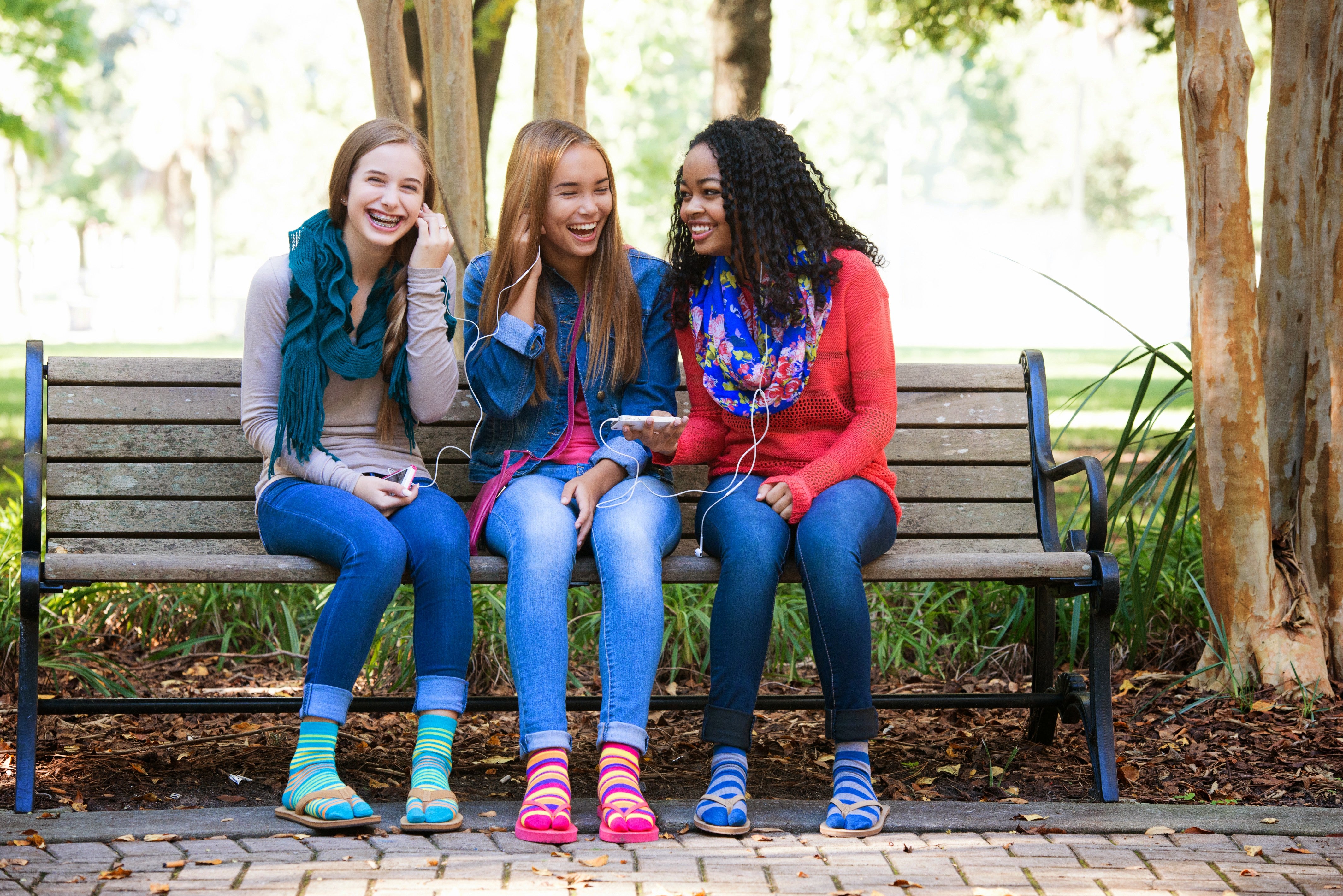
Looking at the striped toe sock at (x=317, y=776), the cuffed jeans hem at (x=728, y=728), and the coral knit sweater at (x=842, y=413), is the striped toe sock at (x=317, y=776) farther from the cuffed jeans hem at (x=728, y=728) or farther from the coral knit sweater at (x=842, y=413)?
the coral knit sweater at (x=842, y=413)

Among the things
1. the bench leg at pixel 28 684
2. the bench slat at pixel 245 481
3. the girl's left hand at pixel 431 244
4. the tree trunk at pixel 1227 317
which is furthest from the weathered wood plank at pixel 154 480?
the tree trunk at pixel 1227 317

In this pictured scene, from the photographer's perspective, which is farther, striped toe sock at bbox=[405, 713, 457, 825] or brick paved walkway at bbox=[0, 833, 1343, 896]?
striped toe sock at bbox=[405, 713, 457, 825]

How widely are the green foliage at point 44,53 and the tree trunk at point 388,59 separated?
5.65 metres

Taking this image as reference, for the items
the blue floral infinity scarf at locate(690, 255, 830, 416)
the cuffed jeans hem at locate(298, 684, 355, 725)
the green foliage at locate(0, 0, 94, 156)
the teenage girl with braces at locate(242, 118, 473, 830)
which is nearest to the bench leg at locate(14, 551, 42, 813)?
the teenage girl with braces at locate(242, 118, 473, 830)

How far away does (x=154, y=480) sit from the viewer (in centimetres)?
330

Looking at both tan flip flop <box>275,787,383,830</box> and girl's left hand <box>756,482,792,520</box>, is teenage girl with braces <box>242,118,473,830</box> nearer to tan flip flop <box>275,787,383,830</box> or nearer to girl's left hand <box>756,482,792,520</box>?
tan flip flop <box>275,787,383,830</box>

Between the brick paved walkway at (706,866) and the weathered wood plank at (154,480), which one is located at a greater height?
the weathered wood plank at (154,480)

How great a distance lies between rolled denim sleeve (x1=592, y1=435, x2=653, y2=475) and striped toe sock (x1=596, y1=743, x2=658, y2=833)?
0.73m

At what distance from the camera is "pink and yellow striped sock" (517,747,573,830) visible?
2.58 m

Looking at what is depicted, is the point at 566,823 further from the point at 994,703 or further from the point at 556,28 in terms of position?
the point at 556,28

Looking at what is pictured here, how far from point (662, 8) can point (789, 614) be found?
21.9 metres

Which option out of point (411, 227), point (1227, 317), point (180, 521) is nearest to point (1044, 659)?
point (1227, 317)

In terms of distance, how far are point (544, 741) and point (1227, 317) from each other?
7.62 feet

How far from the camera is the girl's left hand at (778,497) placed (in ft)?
9.66
